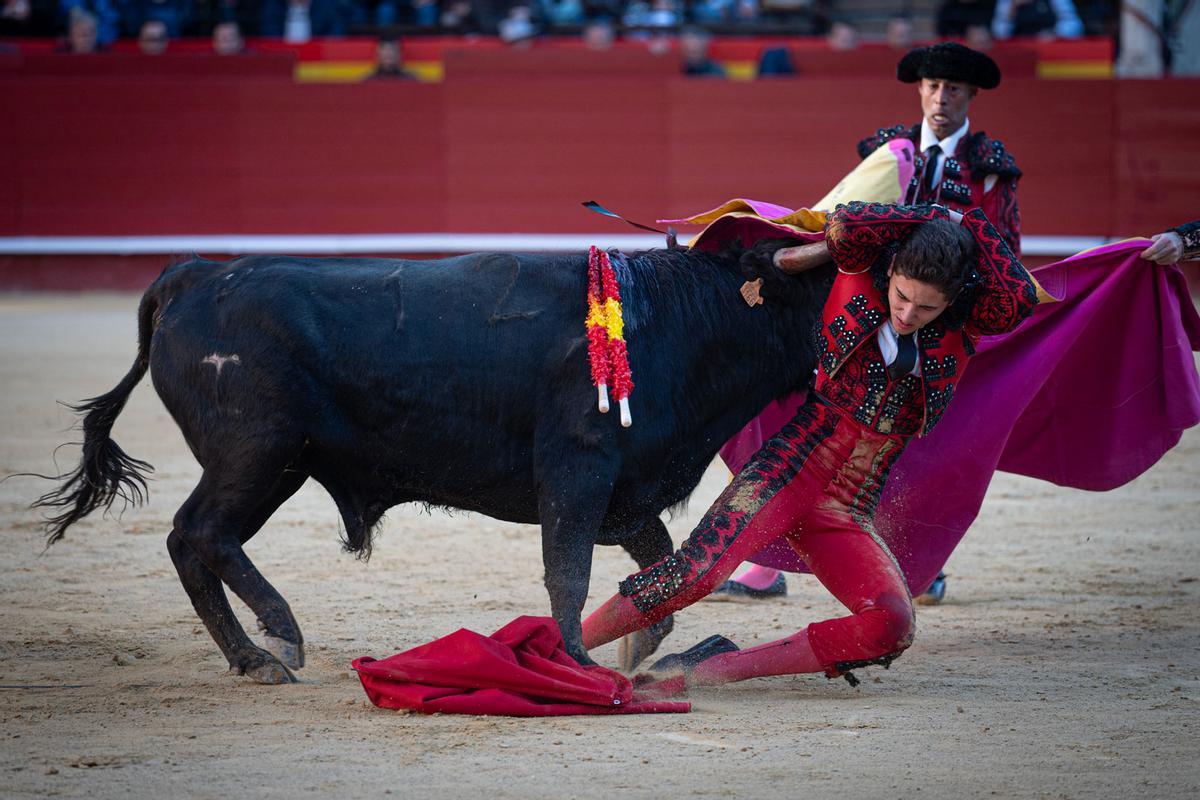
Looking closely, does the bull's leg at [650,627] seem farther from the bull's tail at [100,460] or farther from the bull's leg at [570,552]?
the bull's tail at [100,460]

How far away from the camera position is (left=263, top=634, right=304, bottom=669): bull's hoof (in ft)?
9.87

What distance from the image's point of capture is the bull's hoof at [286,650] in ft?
9.87

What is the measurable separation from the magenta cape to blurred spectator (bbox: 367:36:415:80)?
22.8 ft

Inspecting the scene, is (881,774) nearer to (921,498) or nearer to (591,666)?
(591,666)

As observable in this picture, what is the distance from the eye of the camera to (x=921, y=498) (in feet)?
11.3

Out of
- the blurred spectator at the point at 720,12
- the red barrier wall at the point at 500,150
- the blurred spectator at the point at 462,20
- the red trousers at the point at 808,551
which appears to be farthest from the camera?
the blurred spectator at the point at 720,12

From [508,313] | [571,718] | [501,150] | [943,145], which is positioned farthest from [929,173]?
[501,150]

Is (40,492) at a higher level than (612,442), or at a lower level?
lower

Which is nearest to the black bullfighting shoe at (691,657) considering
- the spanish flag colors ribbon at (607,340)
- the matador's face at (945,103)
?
the spanish flag colors ribbon at (607,340)

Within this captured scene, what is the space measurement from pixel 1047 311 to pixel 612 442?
1287 millimetres

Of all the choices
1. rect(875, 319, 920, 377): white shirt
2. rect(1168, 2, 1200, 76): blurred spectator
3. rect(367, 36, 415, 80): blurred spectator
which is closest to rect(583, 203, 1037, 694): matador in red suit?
rect(875, 319, 920, 377): white shirt

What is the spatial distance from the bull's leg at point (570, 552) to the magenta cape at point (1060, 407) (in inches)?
27.7

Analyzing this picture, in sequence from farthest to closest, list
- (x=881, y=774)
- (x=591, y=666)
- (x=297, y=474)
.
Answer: (x=297, y=474) → (x=591, y=666) → (x=881, y=774)

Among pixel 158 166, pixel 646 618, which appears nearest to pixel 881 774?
pixel 646 618
